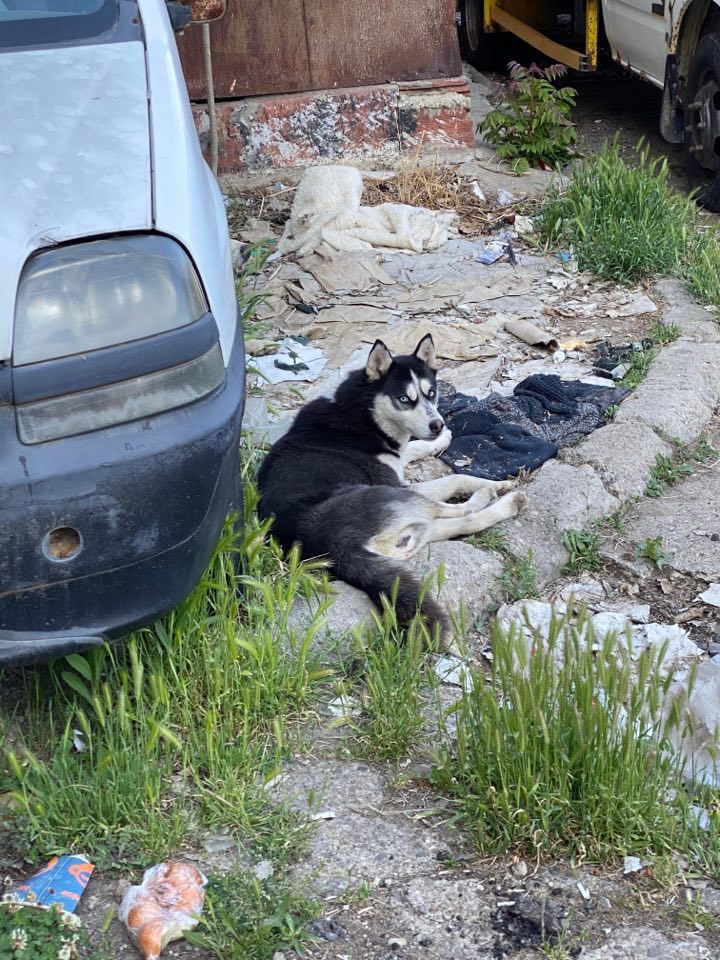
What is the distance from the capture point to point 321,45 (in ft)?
27.4

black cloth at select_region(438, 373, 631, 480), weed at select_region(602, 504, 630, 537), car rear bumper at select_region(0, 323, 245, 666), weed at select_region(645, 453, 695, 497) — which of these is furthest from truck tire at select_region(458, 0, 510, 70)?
car rear bumper at select_region(0, 323, 245, 666)

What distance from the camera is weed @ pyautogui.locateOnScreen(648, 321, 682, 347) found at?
5613 mm

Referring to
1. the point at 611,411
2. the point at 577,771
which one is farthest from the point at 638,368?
the point at 577,771

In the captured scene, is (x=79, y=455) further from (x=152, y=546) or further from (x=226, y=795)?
(x=226, y=795)

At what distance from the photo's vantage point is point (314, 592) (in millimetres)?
3471

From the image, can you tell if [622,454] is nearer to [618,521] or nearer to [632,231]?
[618,521]

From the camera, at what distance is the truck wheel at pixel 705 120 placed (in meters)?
7.43

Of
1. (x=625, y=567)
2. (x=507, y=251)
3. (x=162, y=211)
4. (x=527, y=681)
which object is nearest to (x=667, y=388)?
(x=625, y=567)

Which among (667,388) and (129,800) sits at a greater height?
(129,800)

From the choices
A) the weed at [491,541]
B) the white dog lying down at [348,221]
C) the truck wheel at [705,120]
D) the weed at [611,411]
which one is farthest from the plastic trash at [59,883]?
the truck wheel at [705,120]

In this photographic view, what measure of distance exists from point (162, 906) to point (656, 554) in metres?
2.38

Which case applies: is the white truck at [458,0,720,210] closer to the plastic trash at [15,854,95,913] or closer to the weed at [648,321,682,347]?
the weed at [648,321,682,347]

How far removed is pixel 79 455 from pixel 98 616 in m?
0.39

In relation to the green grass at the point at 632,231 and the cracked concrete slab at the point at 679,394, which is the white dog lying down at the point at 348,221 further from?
the cracked concrete slab at the point at 679,394
